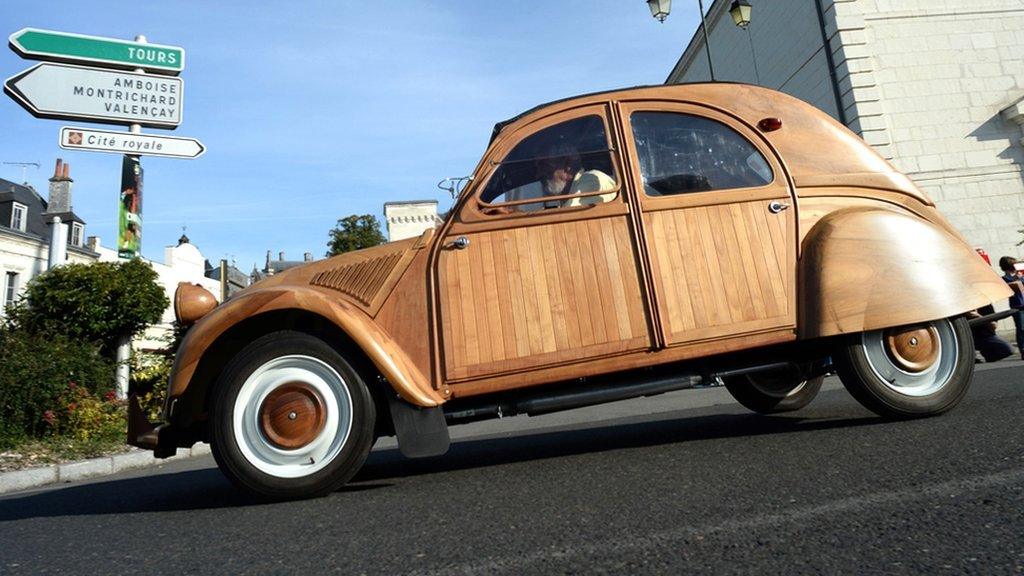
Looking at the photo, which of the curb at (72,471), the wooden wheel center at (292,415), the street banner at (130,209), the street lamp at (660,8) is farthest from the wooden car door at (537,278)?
the street lamp at (660,8)

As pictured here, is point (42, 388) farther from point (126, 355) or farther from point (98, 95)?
point (98, 95)

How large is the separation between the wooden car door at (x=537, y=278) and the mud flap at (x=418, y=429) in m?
0.23

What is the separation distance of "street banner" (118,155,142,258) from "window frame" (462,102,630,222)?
351 inches

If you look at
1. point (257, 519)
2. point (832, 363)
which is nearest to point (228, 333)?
point (257, 519)

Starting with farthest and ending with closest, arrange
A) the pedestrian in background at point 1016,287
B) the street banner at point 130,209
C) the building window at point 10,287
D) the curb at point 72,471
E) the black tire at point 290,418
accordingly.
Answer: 1. the building window at point 10,287
2. the street banner at point 130,209
3. the pedestrian in background at point 1016,287
4. the curb at point 72,471
5. the black tire at point 290,418

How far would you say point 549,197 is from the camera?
3383mm

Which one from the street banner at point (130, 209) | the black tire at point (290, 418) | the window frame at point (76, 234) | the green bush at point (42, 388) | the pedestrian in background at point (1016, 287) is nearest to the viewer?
the black tire at point (290, 418)

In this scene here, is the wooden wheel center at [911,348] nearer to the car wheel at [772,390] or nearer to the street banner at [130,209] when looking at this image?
the car wheel at [772,390]

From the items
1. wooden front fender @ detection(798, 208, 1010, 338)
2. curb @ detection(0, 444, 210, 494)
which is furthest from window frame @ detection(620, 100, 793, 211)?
curb @ detection(0, 444, 210, 494)

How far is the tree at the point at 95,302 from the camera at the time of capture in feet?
37.7

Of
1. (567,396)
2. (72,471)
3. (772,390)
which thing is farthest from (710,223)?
(72,471)

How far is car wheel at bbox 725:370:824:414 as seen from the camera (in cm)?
443

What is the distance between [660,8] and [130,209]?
36.3 feet

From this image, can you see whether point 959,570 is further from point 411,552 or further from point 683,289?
point 683,289
